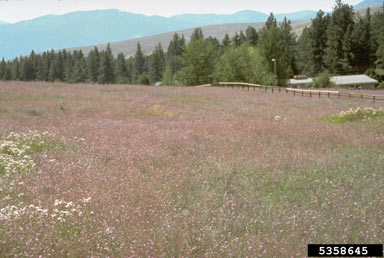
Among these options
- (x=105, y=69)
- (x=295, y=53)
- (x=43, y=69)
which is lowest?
(x=105, y=69)

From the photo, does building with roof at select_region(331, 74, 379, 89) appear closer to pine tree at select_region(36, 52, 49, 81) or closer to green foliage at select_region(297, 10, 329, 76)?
green foliage at select_region(297, 10, 329, 76)

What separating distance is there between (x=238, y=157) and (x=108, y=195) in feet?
15.7

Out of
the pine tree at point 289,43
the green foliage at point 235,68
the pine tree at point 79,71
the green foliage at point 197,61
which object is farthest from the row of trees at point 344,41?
the pine tree at point 79,71

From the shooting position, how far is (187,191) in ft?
25.0

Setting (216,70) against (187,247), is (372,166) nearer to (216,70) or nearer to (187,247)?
(187,247)

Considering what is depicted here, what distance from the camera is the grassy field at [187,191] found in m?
5.21

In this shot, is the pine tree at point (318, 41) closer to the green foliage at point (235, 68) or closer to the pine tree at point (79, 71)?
the green foliage at point (235, 68)

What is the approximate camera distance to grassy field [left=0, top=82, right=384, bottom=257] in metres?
5.21

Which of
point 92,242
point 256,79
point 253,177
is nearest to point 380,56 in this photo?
point 256,79

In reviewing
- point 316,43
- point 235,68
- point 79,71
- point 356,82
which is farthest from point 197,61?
point 79,71

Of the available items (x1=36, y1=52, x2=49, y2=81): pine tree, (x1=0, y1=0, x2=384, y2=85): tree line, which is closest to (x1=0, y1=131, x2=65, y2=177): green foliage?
(x1=0, y1=0, x2=384, y2=85): tree line

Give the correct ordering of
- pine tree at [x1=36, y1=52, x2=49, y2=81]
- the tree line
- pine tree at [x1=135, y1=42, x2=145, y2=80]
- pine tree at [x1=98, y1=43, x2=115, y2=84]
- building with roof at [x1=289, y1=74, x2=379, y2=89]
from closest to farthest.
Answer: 1. the tree line
2. building with roof at [x1=289, y1=74, x2=379, y2=89]
3. pine tree at [x1=98, y1=43, x2=115, y2=84]
4. pine tree at [x1=135, y1=42, x2=145, y2=80]
5. pine tree at [x1=36, y1=52, x2=49, y2=81]

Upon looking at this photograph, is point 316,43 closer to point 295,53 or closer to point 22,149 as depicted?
point 295,53

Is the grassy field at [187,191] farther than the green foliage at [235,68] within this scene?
No
